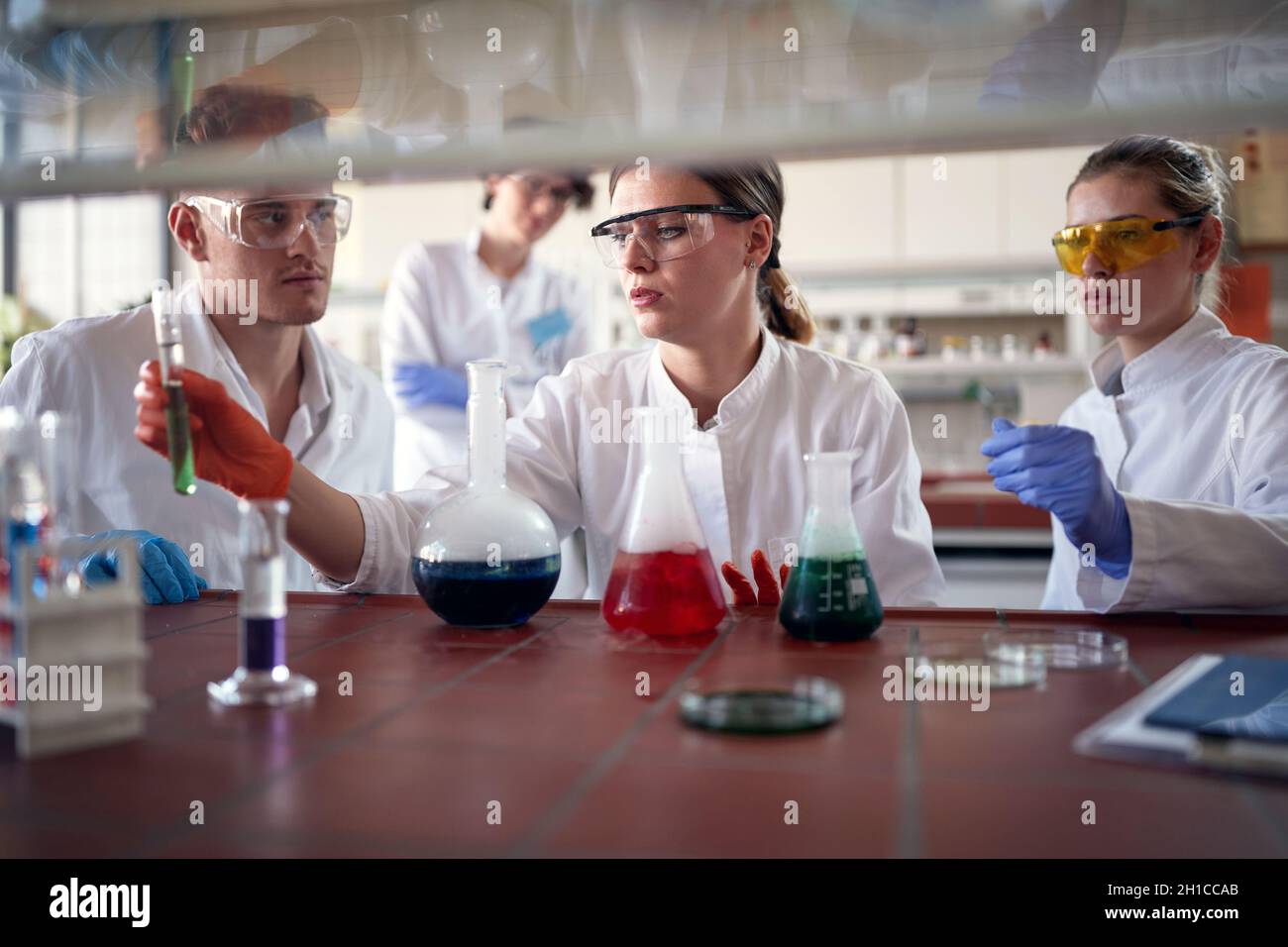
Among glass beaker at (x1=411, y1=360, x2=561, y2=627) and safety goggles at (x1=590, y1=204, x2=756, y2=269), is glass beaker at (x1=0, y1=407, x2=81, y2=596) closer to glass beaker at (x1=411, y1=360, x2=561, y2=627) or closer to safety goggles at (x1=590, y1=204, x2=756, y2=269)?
glass beaker at (x1=411, y1=360, x2=561, y2=627)

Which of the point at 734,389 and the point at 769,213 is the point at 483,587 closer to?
the point at 734,389

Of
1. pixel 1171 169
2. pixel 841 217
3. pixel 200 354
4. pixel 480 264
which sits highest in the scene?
pixel 841 217

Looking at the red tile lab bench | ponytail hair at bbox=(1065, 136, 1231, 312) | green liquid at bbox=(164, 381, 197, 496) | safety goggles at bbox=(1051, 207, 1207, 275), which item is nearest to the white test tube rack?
the red tile lab bench

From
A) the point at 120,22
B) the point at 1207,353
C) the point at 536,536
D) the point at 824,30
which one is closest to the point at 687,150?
the point at 824,30

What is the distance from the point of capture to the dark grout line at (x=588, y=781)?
662 mm

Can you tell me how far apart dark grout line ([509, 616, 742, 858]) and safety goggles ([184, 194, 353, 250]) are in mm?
1137

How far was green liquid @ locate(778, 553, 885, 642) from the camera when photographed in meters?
1.19

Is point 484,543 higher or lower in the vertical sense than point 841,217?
lower

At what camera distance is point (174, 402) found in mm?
1114

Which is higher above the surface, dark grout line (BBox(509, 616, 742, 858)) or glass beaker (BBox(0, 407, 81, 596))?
glass beaker (BBox(0, 407, 81, 596))

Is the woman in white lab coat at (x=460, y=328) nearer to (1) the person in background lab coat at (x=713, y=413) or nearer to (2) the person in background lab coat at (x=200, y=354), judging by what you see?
(2) the person in background lab coat at (x=200, y=354)

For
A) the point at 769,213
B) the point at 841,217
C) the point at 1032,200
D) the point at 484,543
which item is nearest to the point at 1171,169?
the point at 769,213

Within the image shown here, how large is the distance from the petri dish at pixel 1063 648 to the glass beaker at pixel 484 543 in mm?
514

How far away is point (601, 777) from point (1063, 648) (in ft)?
1.92
